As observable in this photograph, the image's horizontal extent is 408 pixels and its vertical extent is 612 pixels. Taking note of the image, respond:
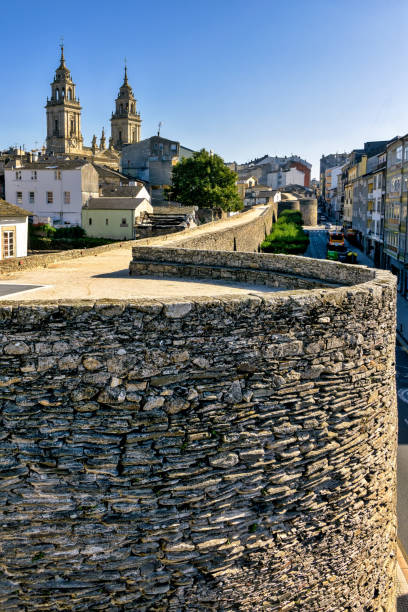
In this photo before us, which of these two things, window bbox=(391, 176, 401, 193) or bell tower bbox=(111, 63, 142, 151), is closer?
window bbox=(391, 176, 401, 193)

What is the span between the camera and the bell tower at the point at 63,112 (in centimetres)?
10369

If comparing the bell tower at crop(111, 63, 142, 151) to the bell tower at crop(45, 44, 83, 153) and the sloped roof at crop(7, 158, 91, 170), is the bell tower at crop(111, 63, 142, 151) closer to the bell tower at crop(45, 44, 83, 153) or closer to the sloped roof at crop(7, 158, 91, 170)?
the bell tower at crop(45, 44, 83, 153)

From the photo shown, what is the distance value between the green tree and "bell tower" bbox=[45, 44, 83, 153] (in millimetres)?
62271

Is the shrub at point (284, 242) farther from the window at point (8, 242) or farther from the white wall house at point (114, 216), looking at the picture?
the window at point (8, 242)

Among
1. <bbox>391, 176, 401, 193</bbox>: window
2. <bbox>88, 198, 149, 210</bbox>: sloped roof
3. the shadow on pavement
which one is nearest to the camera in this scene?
the shadow on pavement

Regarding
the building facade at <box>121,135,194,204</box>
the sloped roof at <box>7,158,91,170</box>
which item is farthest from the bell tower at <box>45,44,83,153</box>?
the sloped roof at <box>7,158,91,170</box>

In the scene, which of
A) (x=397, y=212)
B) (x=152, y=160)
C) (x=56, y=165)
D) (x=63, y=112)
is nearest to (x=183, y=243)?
(x=397, y=212)

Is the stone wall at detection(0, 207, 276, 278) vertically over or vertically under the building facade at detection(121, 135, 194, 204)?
under

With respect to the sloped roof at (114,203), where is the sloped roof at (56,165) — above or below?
above

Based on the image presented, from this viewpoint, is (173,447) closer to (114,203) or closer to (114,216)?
(114,216)

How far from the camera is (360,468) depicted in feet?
21.6

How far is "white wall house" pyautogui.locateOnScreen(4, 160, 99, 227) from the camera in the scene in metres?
42.8

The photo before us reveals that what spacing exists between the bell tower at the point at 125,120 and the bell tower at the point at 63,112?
7616mm

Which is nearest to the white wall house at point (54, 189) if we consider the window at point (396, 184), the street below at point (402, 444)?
the window at point (396, 184)
